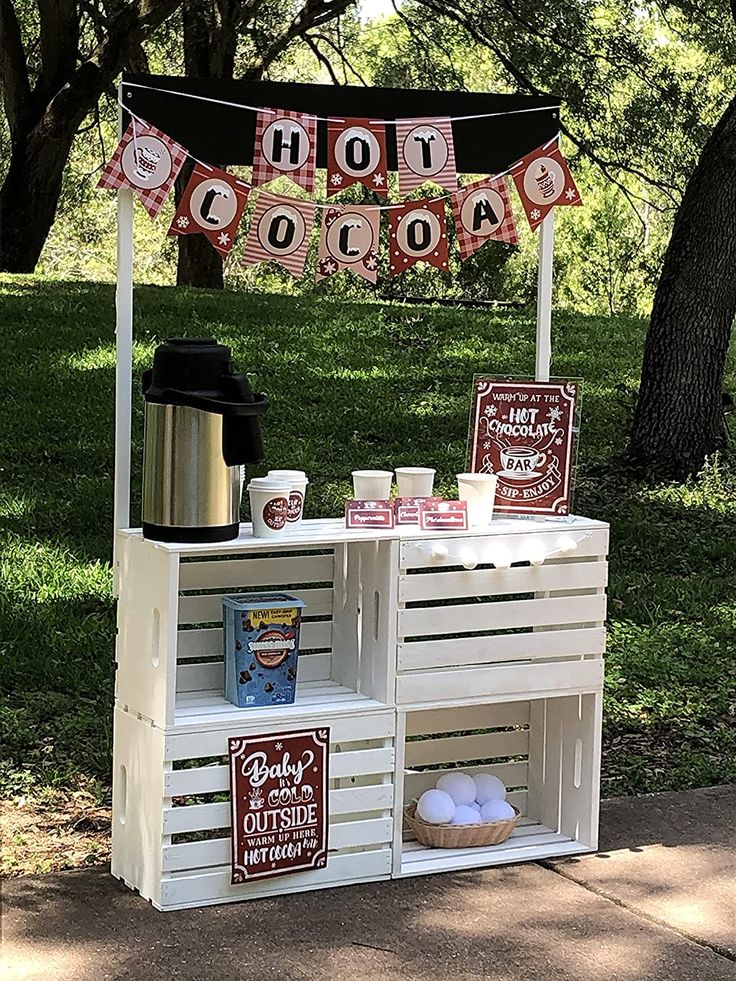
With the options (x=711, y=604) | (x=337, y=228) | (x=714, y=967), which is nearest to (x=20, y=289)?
(x=711, y=604)

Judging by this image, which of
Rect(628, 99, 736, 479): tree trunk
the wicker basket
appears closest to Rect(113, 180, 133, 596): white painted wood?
the wicker basket

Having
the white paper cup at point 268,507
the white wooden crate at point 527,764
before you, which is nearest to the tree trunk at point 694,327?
the white wooden crate at point 527,764

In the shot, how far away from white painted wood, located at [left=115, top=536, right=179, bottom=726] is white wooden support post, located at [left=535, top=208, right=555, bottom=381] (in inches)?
51.4

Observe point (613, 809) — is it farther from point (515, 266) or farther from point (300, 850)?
point (515, 266)

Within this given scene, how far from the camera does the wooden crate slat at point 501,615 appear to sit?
3678mm

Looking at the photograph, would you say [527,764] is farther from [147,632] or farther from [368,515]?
[147,632]

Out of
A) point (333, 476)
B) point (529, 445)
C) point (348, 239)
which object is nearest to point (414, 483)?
point (529, 445)

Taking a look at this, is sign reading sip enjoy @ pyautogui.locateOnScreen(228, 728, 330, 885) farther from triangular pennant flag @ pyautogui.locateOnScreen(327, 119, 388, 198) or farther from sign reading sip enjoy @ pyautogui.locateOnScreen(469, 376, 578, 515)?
triangular pennant flag @ pyautogui.locateOnScreen(327, 119, 388, 198)

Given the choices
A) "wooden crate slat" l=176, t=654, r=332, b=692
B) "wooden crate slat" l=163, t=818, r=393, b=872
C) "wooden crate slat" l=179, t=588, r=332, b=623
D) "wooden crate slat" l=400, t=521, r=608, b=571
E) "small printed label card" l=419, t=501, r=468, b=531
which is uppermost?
"small printed label card" l=419, t=501, r=468, b=531

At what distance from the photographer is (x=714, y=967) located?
126 inches

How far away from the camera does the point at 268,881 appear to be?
355 centimetres

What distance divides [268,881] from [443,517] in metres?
1.04

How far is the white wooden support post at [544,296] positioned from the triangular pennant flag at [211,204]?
0.90 metres

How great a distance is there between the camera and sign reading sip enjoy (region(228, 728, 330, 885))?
3.51 metres
